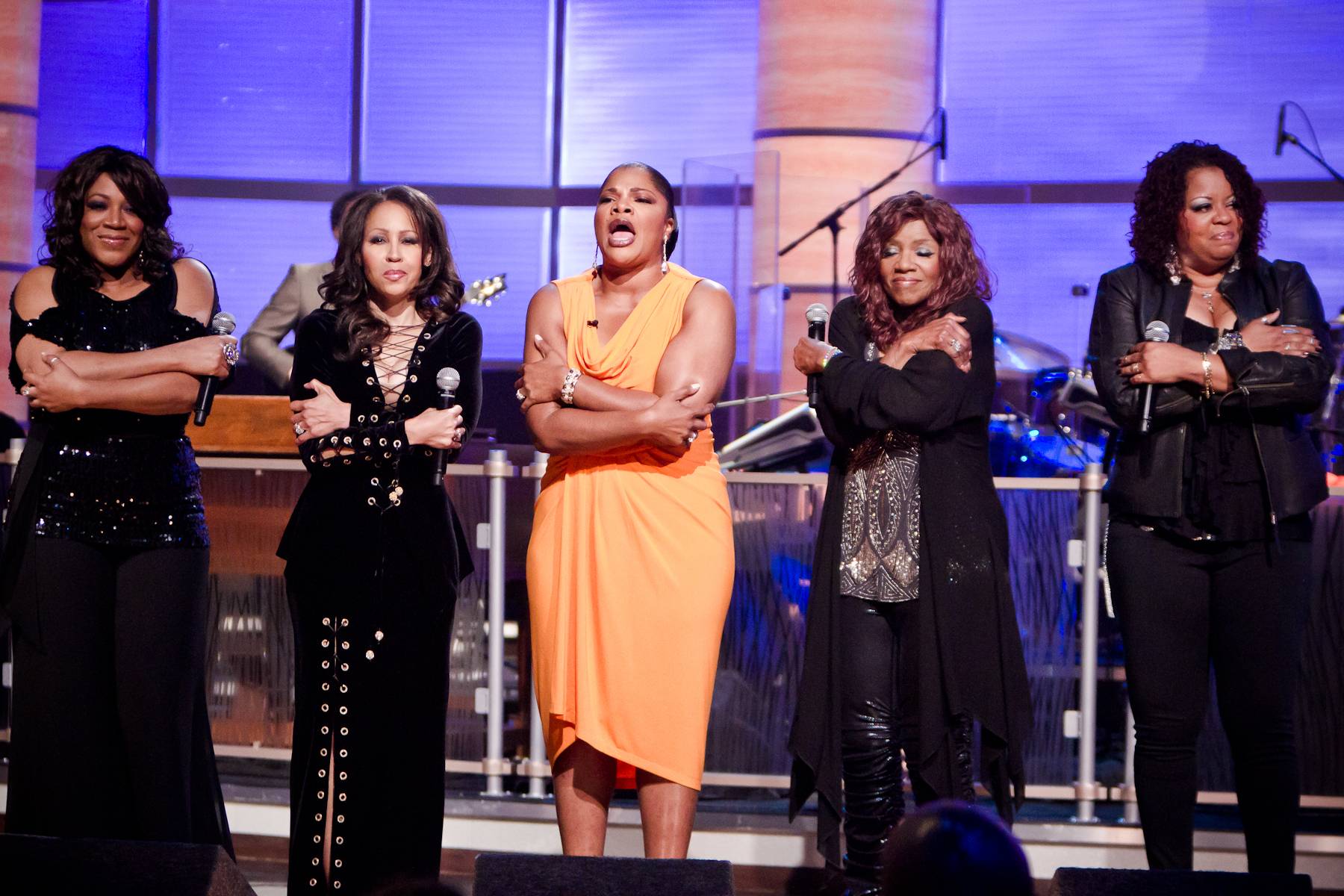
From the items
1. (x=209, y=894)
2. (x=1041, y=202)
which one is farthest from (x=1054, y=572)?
(x=1041, y=202)

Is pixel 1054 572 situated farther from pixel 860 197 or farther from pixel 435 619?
pixel 860 197

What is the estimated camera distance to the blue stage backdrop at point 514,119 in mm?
7598

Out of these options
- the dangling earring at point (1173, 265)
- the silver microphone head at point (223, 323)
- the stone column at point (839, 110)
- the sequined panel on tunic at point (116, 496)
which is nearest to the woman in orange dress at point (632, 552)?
the silver microphone head at point (223, 323)

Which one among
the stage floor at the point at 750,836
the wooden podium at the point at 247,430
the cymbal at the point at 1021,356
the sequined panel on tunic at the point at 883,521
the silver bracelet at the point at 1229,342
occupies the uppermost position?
the cymbal at the point at 1021,356

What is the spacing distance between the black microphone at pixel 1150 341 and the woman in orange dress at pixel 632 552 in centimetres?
88

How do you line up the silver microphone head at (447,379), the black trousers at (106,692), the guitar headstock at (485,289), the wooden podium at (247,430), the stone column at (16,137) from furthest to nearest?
the stone column at (16,137) < the guitar headstock at (485,289) < the wooden podium at (247,430) < the black trousers at (106,692) < the silver microphone head at (447,379)

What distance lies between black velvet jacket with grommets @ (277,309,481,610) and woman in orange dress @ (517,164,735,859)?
0.74 feet

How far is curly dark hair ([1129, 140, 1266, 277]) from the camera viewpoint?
3051mm

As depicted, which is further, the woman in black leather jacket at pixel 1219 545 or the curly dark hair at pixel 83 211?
the curly dark hair at pixel 83 211

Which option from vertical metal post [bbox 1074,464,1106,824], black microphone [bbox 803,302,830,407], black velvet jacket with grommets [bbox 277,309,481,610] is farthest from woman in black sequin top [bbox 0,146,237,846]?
vertical metal post [bbox 1074,464,1106,824]

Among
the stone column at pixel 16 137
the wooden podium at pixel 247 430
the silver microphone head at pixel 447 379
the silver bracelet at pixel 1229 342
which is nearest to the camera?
the silver microphone head at pixel 447 379

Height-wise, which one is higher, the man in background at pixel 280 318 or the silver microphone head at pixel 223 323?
the man in background at pixel 280 318

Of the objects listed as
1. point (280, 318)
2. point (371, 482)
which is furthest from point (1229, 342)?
point (280, 318)

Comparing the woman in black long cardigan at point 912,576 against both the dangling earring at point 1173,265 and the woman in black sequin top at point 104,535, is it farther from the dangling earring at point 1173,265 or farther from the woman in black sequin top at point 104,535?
the woman in black sequin top at point 104,535
